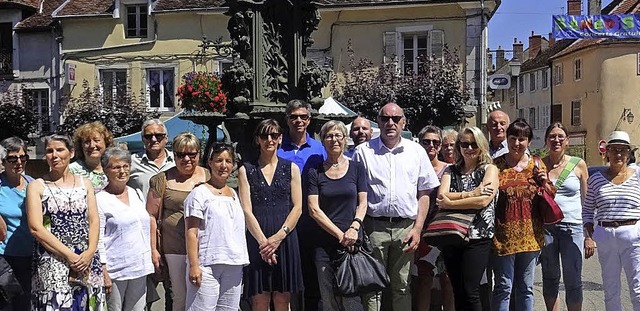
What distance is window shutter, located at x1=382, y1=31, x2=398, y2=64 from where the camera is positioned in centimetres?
2375

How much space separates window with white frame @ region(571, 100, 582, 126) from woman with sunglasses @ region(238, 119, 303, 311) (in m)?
41.1

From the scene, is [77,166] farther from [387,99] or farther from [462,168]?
[387,99]

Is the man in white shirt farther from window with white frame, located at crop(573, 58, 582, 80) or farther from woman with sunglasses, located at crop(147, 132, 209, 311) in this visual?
window with white frame, located at crop(573, 58, 582, 80)

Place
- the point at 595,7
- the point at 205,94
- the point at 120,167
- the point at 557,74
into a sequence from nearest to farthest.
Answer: the point at 120,167 < the point at 205,94 < the point at 595,7 < the point at 557,74

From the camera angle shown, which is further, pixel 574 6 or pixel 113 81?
pixel 574 6

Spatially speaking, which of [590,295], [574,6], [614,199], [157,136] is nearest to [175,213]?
[157,136]

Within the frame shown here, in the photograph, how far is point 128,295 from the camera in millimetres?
5711

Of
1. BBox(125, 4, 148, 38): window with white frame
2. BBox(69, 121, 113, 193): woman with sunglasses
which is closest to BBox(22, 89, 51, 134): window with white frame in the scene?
BBox(125, 4, 148, 38): window with white frame

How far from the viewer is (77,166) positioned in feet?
20.3

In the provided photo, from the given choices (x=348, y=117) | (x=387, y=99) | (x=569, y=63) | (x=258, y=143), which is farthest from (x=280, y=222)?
(x=569, y=63)

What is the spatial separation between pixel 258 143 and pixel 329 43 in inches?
734

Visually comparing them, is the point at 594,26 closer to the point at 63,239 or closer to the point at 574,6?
the point at 574,6

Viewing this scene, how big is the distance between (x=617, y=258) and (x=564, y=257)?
44cm

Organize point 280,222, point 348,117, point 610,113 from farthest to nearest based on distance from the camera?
point 610,113, point 348,117, point 280,222
